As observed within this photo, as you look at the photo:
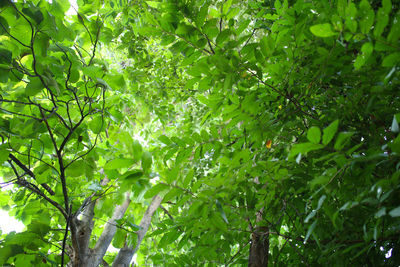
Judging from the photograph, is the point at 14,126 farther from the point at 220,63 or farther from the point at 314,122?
the point at 314,122

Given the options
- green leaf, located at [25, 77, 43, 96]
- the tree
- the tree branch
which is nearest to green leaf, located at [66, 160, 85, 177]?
the tree

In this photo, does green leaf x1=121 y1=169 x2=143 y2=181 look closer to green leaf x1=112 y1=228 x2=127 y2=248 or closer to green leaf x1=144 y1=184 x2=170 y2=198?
green leaf x1=144 y1=184 x2=170 y2=198

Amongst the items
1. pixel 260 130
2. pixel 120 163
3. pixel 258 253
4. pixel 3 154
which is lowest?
pixel 258 253

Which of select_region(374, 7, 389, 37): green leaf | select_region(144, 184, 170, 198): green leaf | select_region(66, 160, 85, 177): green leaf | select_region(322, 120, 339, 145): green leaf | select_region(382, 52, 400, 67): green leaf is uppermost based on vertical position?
select_region(374, 7, 389, 37): green leaf

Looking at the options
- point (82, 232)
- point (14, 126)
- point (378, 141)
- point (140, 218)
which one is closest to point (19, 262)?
point (14, 126)

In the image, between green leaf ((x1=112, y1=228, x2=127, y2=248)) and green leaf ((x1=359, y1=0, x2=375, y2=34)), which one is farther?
green leaf ((x1=112, y1=228, x2=127, y2=248))

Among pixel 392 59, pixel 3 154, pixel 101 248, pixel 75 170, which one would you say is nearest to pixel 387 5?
pixel 392 59

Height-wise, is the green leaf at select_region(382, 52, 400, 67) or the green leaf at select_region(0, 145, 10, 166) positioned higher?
the green leaf at select_region(382, 52, 400, 67)

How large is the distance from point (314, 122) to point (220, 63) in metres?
0.48

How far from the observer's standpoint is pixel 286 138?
1189 mm

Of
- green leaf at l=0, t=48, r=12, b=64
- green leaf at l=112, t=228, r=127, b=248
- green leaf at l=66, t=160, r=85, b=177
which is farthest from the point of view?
green leaf at l=112, t=228, r=127, b=248

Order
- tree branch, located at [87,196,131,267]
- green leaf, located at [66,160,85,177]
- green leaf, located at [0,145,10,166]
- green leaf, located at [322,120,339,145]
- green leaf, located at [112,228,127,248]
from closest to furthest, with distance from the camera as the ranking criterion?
1. green leaf, located at [322,120,339,145]
2. green leaf, located at [0,145,10,166]
3. green leaf, located at [66,160,85,177]
4. green leaf, located at [112,228,127,248]
5. tree branch, located at [87,196,131,267]

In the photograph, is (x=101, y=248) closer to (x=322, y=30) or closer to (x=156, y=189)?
(x=156, y=189)

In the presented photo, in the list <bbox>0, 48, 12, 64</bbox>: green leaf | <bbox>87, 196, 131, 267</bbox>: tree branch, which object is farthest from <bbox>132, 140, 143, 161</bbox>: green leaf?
<bbox>87, 196, 131, 267</bbox>: tree branch
